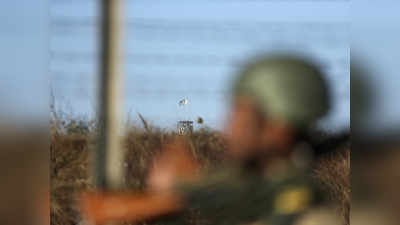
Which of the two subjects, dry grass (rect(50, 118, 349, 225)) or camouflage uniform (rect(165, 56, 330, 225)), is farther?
dry grass (rect(50, 118, 349, 225))

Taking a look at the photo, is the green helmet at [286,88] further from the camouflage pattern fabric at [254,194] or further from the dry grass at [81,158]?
the dry grass at [81,158]

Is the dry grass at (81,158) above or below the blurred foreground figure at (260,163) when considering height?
below

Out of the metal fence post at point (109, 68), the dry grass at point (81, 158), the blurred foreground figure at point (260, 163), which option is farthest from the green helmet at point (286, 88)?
the dry grass at point (81, 158)

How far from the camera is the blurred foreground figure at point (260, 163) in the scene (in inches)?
23.8

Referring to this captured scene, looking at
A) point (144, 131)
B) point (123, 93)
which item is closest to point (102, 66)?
point (123, 93)

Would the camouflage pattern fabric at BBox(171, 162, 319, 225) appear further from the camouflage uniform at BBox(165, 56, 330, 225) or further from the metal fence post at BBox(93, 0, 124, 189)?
the metal fence post at BBox(93, 0, 124, 189)

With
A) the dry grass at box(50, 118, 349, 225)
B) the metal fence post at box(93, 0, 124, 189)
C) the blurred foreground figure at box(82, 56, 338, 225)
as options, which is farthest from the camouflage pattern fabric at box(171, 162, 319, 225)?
the dry grass at box(50, 118, 349, 225)

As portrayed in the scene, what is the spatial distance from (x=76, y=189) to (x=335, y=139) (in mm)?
1761

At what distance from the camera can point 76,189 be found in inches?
89.7

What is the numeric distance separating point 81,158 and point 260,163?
5.95ft

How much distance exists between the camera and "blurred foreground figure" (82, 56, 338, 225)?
60 cm

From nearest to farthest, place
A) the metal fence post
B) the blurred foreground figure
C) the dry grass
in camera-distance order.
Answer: the blurred foreground figure → the metal fence post → the dry grass

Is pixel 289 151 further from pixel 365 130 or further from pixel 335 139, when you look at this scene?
pixel 365 130

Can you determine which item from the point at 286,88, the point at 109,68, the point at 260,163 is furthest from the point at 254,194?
the point at 109,68
